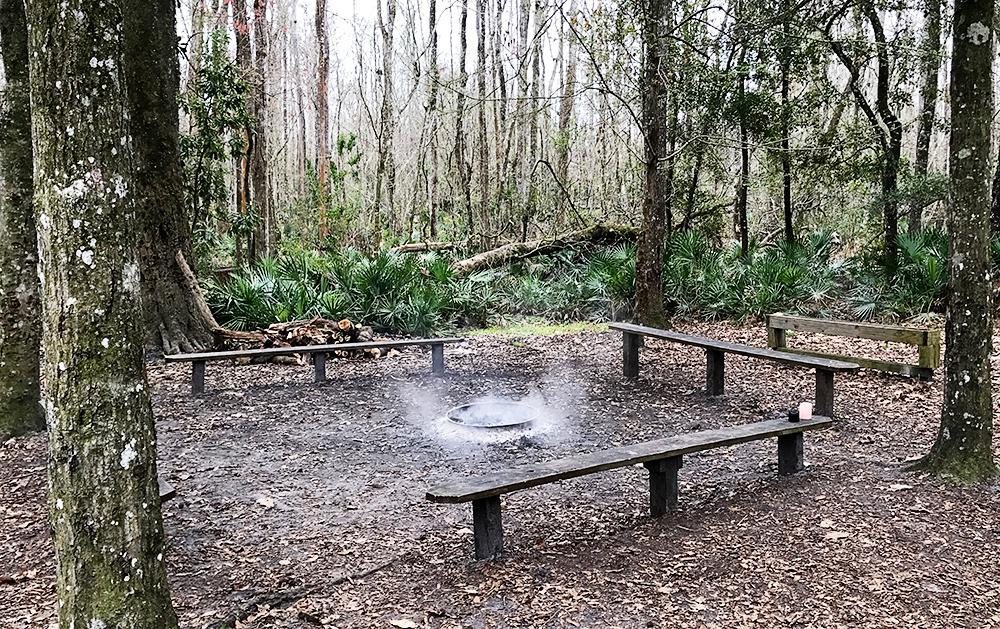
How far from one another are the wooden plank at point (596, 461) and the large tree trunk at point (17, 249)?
3592 mm

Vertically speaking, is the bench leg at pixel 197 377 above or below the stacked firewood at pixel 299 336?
below

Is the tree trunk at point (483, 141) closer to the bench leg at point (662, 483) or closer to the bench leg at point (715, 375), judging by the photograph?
the bench leg at point (715, 375)

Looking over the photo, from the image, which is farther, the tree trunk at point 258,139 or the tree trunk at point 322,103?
the tree trunk at point 322,103

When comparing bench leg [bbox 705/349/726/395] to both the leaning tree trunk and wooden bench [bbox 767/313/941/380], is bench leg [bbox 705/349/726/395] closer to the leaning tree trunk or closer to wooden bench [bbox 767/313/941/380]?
wooden bench [bbox 767/313/941/380]

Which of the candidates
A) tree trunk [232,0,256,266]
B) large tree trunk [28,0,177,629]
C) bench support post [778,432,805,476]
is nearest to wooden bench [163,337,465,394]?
bench support post [778,432,805,476]

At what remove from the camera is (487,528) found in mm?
3582

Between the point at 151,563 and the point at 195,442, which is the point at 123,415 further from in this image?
the point at 195,442

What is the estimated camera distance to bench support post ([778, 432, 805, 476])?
472cm

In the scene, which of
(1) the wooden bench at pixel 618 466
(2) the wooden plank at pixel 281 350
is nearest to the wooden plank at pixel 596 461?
(1) the wooden bench at pixel 618 466

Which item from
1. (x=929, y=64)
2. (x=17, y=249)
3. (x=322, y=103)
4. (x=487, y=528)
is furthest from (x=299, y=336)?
(x=322, y=103)

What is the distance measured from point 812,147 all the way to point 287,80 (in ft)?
81.6

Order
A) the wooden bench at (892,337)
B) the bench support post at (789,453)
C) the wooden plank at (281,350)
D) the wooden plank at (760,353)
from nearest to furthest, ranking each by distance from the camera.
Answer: the bench support post at (789,453) → the wooden plank at (760,353) → the wooden bench at (892,337) → the wooden plank at (281,350)

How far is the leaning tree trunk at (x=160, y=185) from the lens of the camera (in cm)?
Result: 779

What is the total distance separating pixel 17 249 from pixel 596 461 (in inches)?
177
